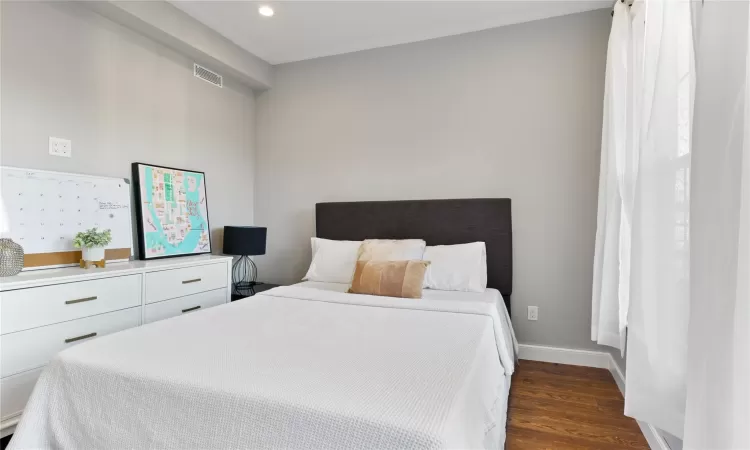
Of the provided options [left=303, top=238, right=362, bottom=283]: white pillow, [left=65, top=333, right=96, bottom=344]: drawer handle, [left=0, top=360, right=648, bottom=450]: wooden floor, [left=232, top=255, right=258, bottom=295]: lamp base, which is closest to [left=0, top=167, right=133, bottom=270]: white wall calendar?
[left=65, top=333, right=96, bottom=344]: drawer handle

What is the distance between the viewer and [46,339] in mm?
1932

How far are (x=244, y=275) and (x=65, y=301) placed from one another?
184cm

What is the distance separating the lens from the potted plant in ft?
7.53

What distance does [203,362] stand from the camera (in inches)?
52.2

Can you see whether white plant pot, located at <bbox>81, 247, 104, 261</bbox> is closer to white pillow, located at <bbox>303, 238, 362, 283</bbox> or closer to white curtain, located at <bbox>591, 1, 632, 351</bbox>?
white pillow, located at <bbox>303, 238, 362, 283</bbox>

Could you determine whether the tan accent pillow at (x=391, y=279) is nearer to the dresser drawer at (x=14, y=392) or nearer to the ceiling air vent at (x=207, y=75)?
the dresser drawer at (x=14, y=392)

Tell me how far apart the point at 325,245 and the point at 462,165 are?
4.38 ft

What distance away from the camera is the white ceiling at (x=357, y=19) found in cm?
278

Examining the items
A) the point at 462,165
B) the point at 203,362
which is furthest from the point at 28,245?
the point at 462,165

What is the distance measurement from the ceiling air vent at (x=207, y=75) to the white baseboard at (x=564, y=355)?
3466mm

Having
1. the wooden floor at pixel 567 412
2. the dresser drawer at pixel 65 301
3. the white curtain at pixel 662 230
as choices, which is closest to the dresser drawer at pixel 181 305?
the dresser drawer at pixel 65 301

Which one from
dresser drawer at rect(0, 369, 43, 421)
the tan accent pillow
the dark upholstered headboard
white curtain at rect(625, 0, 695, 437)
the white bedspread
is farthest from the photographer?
A: the dark upholstered headboard

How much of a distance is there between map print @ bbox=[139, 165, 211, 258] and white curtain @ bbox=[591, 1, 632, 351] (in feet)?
9.89

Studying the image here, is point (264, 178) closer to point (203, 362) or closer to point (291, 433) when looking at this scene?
point (203, 362)
